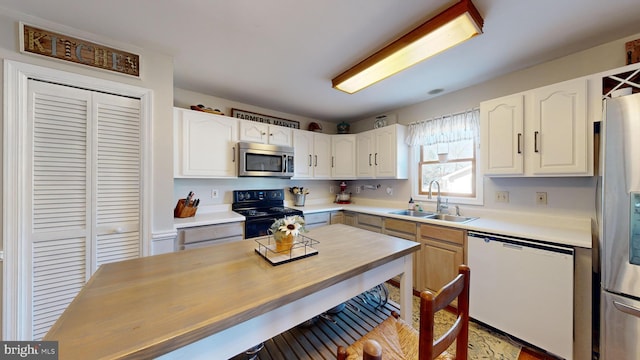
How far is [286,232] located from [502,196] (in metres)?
2.38

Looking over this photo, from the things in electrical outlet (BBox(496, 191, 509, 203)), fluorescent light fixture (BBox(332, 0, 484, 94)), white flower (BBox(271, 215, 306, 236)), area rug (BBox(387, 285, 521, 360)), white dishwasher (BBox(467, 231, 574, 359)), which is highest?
fluorescent light fixture (BBox(332, 0, 484, 94))

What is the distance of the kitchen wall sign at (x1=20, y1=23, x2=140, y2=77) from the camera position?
151 centimetres

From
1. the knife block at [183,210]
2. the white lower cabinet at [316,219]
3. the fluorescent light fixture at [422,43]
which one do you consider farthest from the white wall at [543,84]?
the knife block at [183,210]

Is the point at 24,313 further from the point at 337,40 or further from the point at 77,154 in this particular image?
the point at 337,40

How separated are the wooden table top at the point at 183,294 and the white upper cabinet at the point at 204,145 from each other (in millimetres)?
1500

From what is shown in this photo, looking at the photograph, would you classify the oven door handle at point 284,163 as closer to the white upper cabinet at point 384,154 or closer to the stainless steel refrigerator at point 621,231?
the white upper cabinet at point 384,154

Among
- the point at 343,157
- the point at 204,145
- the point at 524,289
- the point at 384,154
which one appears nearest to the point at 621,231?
the point at 524,289

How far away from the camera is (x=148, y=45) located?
181cm

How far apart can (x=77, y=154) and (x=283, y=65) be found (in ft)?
5.82

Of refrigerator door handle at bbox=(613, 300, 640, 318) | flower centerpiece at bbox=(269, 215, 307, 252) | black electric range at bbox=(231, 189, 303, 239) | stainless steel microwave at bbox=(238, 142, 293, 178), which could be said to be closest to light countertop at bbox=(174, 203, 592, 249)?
black electric range at bbox=(231, 189, 303, 239)

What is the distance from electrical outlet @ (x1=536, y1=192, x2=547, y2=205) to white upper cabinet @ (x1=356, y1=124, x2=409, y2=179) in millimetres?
1377

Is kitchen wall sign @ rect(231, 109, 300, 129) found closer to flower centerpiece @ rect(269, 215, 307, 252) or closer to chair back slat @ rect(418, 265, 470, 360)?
flower centerpiece @ rect(269, 215, 307, 252)

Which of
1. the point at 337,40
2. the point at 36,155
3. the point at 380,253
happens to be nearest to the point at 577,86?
the point at 337,40

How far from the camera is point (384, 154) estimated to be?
324 cm
